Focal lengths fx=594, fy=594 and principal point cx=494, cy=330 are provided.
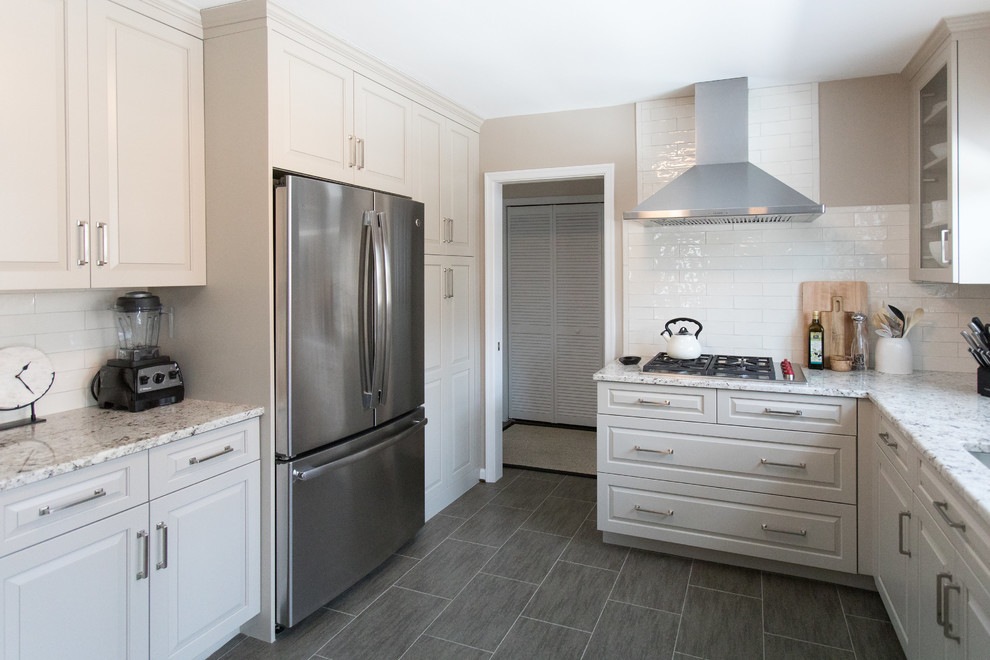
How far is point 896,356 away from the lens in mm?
2969

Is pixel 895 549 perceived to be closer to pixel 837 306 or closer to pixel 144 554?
pixel 837 306

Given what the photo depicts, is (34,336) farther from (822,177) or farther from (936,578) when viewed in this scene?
(822,177)

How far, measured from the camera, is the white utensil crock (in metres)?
2.96

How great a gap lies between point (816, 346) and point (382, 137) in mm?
2501

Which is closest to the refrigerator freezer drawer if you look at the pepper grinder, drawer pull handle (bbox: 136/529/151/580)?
drawer pull handle (bbox: 136/529/151/580)

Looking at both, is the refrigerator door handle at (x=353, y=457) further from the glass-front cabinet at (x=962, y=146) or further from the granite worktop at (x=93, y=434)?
the glass-front cabinet at (x=962, y=146)

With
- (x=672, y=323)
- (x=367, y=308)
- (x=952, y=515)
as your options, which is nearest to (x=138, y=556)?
(x=367, y=308)

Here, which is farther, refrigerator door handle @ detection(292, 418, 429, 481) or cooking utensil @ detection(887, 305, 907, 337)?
cooking utensil @ detection(887, 305, 907, 337)

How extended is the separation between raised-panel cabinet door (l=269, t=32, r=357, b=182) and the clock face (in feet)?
3.59

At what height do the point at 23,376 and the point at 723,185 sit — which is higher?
the point at 723,185

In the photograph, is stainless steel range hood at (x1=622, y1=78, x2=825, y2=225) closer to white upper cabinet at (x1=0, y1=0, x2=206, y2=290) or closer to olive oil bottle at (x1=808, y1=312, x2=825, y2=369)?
olive oil bottle at (x1=808, y1=312, x2=825, y2=369)

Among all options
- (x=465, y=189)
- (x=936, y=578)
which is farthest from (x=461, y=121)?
(x=936, y=578)

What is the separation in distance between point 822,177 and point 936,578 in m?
2.28

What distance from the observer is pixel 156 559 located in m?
1.92
